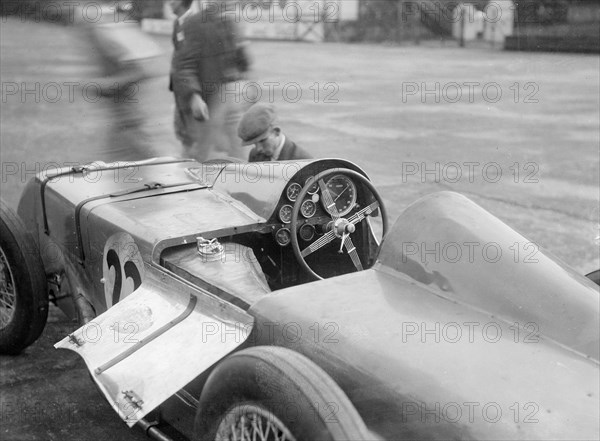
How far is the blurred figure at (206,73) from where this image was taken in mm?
7766

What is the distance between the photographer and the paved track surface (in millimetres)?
4504

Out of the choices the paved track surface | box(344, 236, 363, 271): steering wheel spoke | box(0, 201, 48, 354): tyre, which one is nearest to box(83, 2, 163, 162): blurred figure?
the paved track surface

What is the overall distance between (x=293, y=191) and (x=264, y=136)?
3.54 feet

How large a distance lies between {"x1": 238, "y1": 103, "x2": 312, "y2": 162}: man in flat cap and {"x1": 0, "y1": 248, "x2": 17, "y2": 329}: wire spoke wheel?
1603mm

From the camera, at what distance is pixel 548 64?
1864 cm

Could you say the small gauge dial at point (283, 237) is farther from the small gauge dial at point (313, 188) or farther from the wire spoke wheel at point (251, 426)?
the wire spoke wheel at point (251, 426)

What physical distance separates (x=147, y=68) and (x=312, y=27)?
1743cm

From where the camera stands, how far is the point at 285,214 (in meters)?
3.97

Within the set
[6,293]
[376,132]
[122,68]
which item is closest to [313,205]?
[6,293]

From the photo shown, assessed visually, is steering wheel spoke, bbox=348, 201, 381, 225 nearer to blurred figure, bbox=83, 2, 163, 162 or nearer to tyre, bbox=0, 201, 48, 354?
tyre, bbox=0, 201, 48, 354

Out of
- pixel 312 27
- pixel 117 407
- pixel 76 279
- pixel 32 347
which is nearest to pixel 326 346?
pixel 117 407

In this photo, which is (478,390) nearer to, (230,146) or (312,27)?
(230,146)
